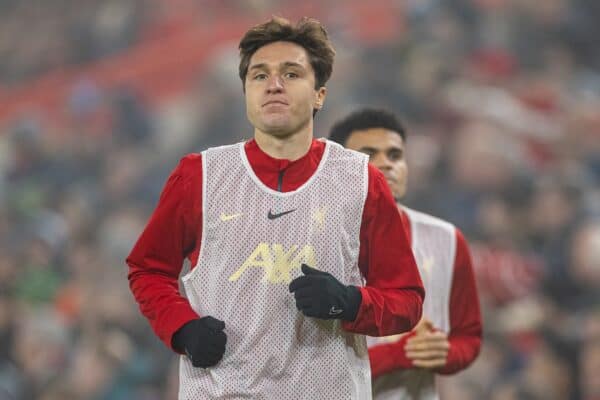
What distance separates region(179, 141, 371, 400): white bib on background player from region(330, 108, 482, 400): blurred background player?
28.9 inches

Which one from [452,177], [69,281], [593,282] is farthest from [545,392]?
[69,281]

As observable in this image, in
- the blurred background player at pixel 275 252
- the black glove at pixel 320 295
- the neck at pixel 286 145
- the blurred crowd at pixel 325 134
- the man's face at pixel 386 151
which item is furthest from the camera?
the blurred crowd at pixel 325 134

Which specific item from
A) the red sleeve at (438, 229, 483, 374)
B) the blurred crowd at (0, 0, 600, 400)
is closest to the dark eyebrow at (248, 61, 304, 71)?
the red sleeve at (438, 229, 483, 374)

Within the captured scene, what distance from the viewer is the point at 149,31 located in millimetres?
7461

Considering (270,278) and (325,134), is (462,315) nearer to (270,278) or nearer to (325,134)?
(270,278)

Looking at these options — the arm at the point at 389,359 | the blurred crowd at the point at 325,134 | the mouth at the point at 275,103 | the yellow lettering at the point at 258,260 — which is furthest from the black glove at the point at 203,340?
the blurred crowd at the point at 325,134

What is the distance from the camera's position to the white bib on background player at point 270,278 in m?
2.42

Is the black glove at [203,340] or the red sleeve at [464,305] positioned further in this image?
the red sleeve at [464,305]

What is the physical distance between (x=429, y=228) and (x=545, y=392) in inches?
84.3

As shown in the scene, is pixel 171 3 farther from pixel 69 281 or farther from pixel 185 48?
pixel 69 281

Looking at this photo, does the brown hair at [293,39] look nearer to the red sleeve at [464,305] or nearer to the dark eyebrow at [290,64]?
the dark eyebrow at [290,64]

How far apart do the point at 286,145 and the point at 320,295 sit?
0.39 metres

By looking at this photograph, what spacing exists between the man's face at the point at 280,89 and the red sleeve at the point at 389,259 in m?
0.22

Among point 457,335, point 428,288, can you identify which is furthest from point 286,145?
point 457,335
